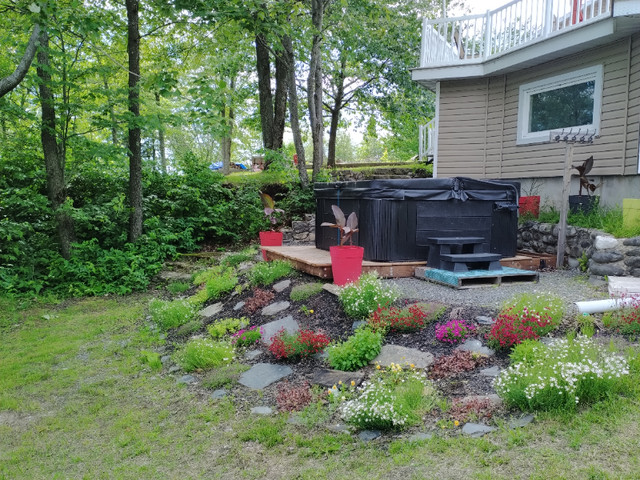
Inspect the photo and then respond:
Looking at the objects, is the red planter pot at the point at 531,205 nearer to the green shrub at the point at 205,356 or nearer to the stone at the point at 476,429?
the green shrub at the point at 205,356

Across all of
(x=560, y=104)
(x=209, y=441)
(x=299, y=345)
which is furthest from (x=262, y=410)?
(x=560, y=104)

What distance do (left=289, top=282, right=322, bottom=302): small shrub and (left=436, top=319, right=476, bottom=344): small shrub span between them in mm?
1959

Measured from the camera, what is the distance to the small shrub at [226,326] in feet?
18.5

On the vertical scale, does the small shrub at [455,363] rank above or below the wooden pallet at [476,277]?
below

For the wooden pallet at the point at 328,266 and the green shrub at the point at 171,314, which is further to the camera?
Answer: the green shrub at the point at 171,314

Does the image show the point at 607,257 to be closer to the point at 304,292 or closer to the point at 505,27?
the point at 304,292

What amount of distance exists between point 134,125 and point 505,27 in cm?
718

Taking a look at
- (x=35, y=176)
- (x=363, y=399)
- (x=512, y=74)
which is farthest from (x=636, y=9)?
(x=35, y=176)

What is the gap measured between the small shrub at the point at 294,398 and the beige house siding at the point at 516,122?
6.23m

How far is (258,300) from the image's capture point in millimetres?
6309

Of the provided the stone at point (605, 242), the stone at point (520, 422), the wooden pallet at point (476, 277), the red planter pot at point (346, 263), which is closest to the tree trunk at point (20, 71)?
the red planter pot at point (346, 263)

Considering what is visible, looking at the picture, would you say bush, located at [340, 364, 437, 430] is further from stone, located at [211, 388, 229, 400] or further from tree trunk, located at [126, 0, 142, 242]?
tree trunk, located at [126, 0, 142, 242]

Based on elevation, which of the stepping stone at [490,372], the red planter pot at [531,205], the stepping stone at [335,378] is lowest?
the stepping stone at [335,378]

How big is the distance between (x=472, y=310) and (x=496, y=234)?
2.70m
